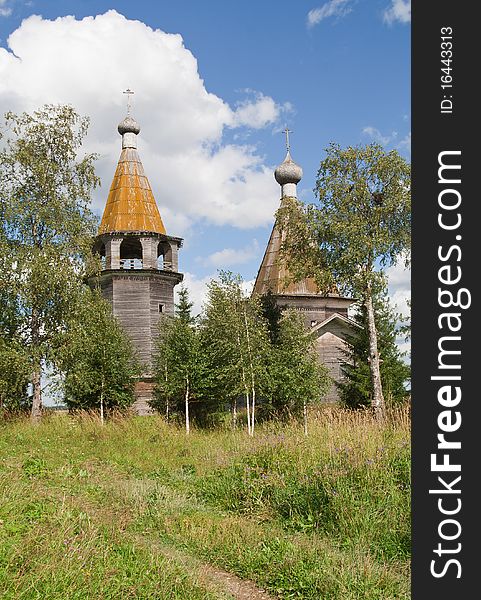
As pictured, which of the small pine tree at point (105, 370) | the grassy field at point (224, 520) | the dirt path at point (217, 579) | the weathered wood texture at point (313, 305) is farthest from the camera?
the weathered wood texture at point (313, 305)

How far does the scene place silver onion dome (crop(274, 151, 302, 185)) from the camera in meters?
35.9

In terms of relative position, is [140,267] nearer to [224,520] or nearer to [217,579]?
[224,520]

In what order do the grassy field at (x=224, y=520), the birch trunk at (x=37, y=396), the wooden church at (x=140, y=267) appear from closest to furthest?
the grassy field at (x=224, y=520)
the birch trunk at (x=37, y=396)
the wooden church at (x=140, y=267)

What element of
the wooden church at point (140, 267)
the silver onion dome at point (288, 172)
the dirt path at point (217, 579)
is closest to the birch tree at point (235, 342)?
the wooden church at point (140, 267)

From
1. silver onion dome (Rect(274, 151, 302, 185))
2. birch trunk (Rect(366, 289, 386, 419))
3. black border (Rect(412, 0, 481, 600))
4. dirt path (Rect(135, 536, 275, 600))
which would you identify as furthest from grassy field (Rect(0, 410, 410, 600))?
silver onion dome (Rect(274, 151, 302, 185))

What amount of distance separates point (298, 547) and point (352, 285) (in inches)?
571

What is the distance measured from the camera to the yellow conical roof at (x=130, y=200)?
28078mm

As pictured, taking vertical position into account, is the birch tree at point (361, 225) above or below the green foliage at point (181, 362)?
above

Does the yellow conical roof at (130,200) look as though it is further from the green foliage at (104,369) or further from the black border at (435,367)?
the black border at (435,367)

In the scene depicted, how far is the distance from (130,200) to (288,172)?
11.3m

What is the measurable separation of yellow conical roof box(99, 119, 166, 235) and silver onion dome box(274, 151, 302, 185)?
380 inches

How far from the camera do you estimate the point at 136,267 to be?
1111 inches

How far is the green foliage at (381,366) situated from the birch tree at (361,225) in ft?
8.19

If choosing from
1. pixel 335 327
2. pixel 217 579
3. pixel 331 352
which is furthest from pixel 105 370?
pixel 217 579
